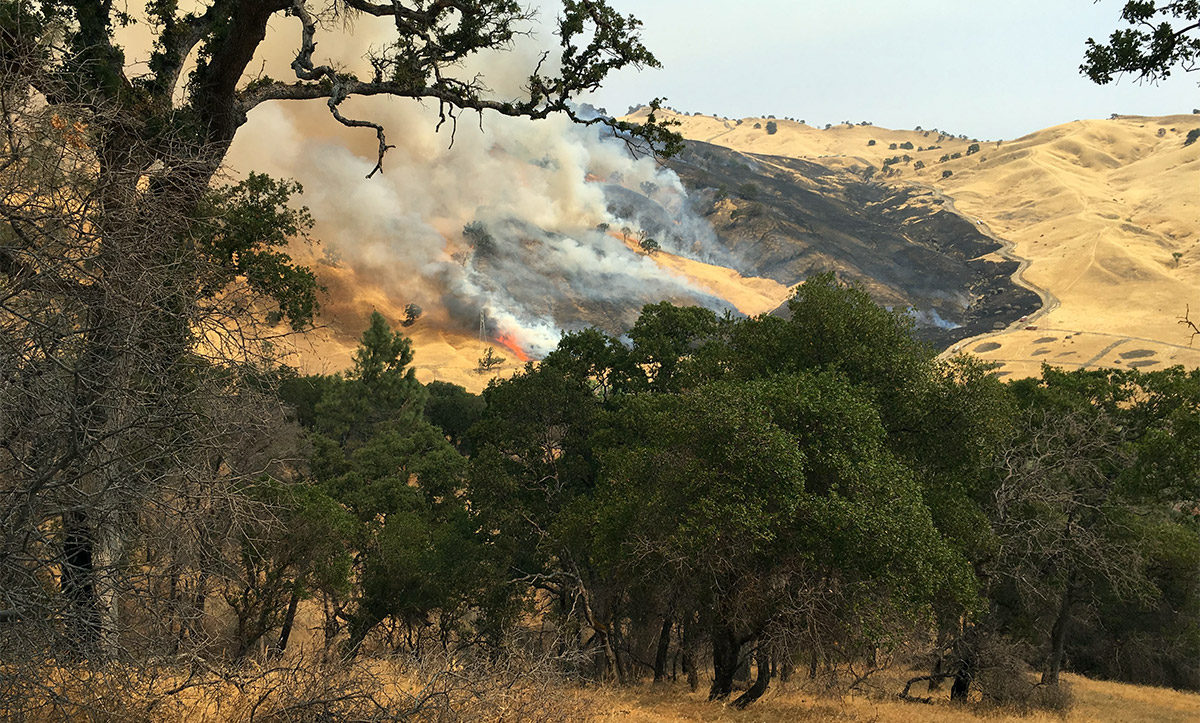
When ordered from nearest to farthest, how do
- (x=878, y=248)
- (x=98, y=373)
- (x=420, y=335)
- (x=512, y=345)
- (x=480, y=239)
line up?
(x=98, y=373)
(x=420, y=335)
(x=512, y=345)
(x=480, y=239)
(x=878, y=248)

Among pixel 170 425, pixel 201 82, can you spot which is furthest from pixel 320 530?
pixel 170 425

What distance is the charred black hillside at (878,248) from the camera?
128 m

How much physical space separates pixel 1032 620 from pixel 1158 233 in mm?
151583

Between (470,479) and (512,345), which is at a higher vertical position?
(512,345)

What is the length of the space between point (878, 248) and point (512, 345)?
3506 inches

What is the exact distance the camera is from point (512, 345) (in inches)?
4181

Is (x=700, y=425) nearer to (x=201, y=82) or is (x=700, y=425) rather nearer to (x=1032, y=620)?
(x=201, y=82)

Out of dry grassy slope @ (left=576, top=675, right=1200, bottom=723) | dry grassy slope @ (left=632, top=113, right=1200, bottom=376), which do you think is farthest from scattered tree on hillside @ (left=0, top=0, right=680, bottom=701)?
dry grassy slope @ (left=632, top=113, right=1200, bottom=376)

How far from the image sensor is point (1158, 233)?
142000 mm

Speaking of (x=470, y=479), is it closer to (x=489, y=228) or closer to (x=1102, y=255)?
(x=489, y=228)

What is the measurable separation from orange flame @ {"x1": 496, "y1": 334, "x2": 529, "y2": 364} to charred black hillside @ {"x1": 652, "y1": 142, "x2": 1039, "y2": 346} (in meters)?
57.4

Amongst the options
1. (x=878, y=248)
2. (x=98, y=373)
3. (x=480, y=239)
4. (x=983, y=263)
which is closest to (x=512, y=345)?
(x=480, y=239)

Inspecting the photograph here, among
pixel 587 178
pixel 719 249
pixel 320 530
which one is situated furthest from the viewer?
pixel 587 178

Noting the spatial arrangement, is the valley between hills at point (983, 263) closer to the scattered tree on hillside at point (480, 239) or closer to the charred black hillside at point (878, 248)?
the charred black hillside at point (878, 248)
